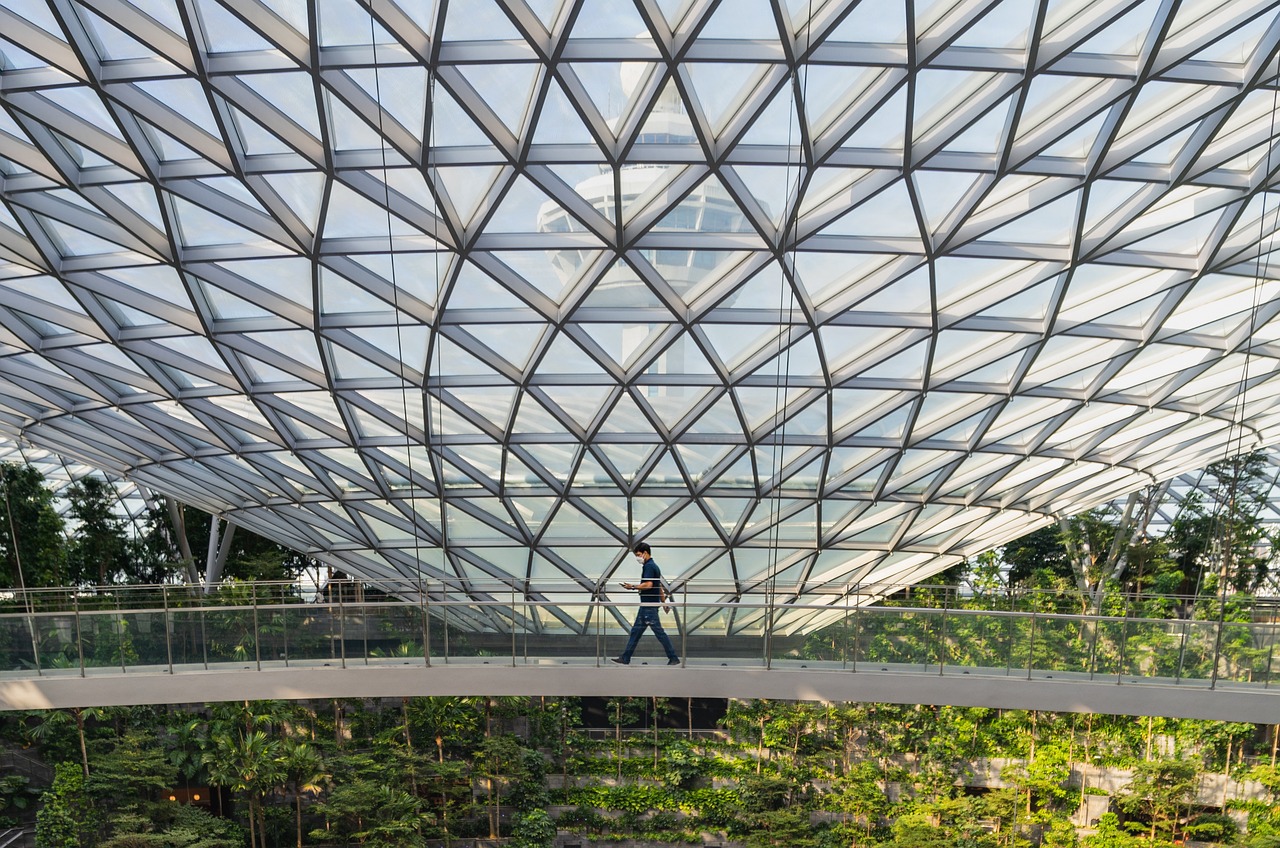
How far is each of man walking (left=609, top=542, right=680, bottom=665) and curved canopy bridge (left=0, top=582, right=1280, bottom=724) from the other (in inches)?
13.8

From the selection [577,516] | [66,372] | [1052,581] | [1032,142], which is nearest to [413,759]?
[577,516]

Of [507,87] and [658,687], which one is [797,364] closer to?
[658,687]

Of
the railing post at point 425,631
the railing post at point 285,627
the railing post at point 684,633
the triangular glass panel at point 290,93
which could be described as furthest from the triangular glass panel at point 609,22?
the railing post at point 285,627

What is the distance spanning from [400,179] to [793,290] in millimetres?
8775

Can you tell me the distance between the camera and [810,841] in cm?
3147

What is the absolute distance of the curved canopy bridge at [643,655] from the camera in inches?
811

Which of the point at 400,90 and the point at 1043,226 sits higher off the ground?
the point at 400,90

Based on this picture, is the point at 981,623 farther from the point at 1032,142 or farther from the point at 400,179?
the point at 400,179

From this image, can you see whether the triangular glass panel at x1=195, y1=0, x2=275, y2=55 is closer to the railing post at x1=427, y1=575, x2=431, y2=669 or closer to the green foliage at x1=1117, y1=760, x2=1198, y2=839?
the railing post at x1=427, y1=575, x2=431, y2=669

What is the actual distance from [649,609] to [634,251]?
26.4ft

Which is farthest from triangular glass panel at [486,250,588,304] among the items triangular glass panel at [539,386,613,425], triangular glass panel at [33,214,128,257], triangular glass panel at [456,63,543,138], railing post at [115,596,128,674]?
railing post at [115,596,128,674]

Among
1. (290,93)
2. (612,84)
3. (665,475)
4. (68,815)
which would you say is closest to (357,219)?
(290,93)

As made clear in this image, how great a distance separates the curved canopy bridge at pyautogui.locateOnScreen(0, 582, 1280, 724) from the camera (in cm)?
2061

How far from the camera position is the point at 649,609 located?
2036cm
